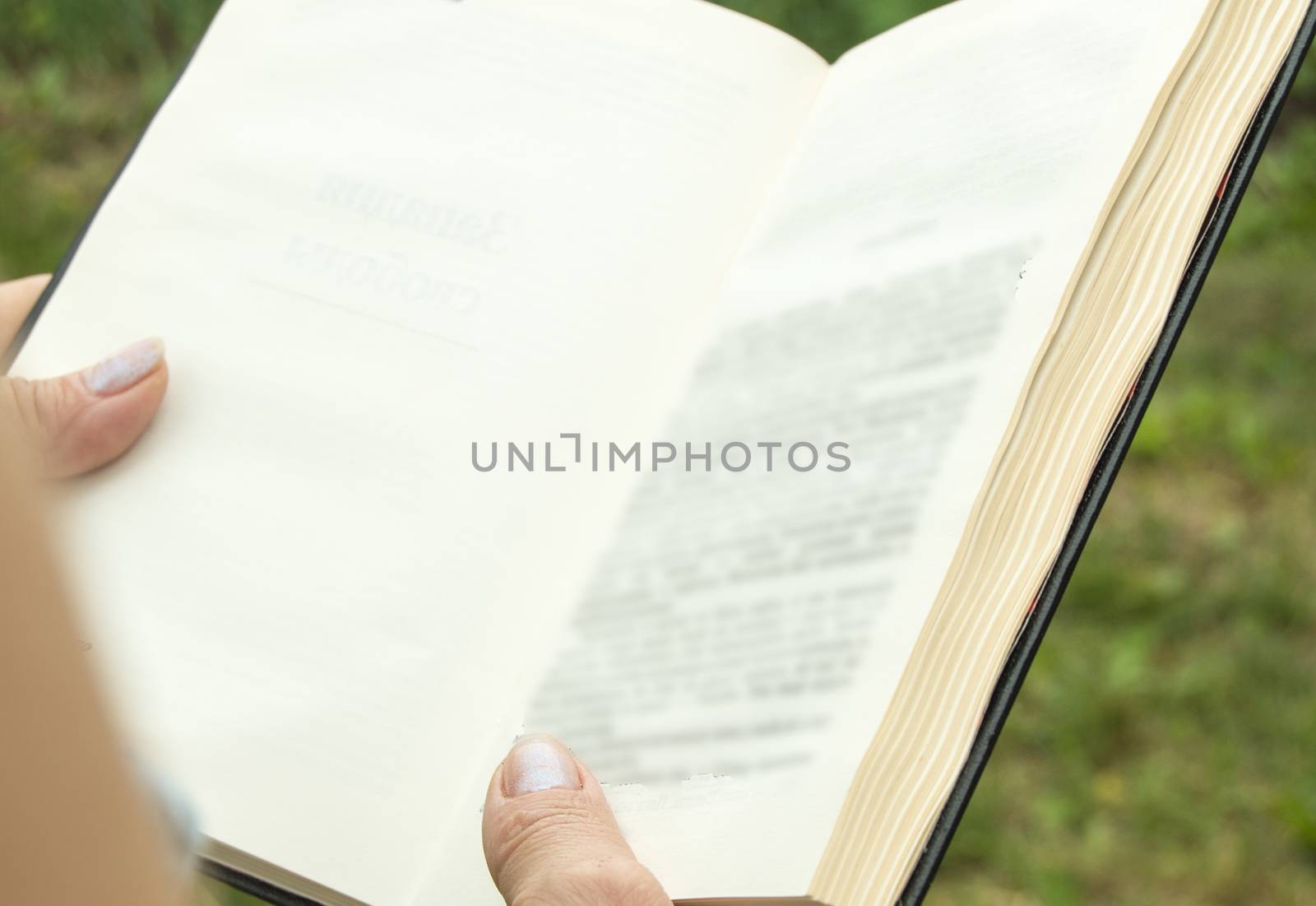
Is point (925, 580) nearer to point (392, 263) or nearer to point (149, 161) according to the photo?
Result: point (392, 263)

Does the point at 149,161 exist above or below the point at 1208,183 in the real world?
below

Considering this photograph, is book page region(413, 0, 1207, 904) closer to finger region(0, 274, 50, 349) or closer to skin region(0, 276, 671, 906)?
skin region(0, 276, 671, 906)

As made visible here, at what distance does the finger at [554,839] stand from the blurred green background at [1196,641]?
110 cm

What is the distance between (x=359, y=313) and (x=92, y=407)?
0.24 metres

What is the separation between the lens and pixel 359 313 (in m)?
1.09

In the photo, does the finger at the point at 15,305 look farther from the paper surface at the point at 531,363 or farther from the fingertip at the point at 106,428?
the fingertip at the point at 106,428

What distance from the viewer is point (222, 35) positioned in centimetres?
123

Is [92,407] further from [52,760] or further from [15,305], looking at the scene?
[52,760]

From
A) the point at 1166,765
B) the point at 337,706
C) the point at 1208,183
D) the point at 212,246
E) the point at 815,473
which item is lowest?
the point at 1166,765

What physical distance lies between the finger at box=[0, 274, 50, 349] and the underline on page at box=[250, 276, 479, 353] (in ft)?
0.91

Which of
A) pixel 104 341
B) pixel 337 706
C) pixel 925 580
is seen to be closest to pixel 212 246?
pixel 104 341

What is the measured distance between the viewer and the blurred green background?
5.71 feet

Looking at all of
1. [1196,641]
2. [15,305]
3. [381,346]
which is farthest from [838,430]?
[1196,641]

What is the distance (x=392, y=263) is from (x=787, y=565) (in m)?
0.48
